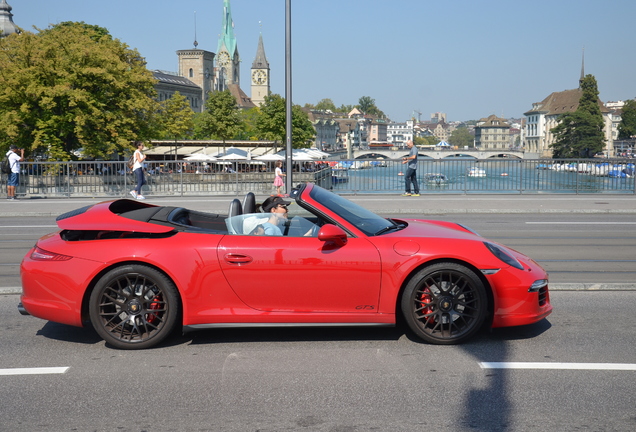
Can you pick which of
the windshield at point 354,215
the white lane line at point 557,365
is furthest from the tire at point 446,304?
the windshield at point 354,215

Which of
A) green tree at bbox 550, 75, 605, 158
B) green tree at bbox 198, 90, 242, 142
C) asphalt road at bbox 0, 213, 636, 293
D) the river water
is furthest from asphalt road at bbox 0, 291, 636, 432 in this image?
green tree at bbox 550, 75, 605, 158

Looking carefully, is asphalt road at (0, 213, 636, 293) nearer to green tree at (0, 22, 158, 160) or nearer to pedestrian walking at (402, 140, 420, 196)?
pedestrian walking at (402, 140, 420, 196)

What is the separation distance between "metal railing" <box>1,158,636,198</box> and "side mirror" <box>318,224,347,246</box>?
54.4ft

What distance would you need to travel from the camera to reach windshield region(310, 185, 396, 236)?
5660 mm

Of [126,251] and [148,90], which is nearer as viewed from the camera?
[126,251]

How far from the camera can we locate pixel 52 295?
538cm

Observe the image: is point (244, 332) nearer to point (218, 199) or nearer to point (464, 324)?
point (464, 324)

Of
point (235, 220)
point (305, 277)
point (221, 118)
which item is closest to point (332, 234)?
point (305, 277)

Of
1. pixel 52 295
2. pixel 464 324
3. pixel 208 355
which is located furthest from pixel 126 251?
pixel 464 324

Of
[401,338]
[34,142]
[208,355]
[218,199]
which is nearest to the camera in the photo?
[208,355]

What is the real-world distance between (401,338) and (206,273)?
5.60 feet

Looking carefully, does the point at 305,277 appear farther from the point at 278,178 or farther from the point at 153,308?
the point at 278,178

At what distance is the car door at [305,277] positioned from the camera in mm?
5270

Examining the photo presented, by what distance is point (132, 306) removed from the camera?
5305 mm
